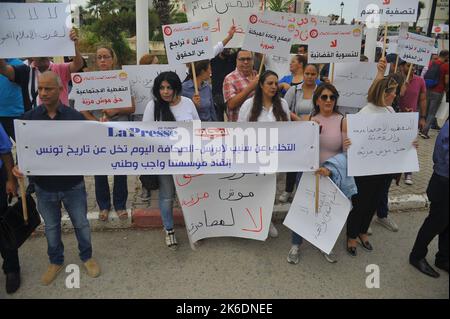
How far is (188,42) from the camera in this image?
3.66m

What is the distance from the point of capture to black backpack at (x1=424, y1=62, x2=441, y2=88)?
8065mm

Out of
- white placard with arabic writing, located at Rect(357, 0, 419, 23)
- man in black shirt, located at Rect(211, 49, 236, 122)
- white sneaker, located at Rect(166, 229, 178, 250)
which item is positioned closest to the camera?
white sneaker, located at Rect(166, 229, 178, 250)

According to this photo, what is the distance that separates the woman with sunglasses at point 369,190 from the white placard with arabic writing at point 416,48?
1576 millimetres

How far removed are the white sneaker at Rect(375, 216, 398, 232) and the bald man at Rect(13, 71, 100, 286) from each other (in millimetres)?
3261

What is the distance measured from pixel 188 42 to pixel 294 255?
94.1 inches

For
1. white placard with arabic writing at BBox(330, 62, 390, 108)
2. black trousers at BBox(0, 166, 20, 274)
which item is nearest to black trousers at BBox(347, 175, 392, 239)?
white placard with arabic writing at BBox(330, 62, 390, 108)

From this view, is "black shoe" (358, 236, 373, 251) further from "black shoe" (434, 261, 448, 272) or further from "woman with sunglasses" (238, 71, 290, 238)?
"woman with sunglasses" (238, 71, 290, 238)

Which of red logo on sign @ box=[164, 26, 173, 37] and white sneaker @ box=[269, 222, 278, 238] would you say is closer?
red logo on sign @ box=[164, 26, 173, 37]

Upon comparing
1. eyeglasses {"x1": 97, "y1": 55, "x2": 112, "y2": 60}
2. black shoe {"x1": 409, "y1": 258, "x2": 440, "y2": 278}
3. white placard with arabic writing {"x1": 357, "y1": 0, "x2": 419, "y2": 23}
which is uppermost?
white placard with arabic writing {"x1": 357, "y1": 0, "x2": 419, "y2": 23}

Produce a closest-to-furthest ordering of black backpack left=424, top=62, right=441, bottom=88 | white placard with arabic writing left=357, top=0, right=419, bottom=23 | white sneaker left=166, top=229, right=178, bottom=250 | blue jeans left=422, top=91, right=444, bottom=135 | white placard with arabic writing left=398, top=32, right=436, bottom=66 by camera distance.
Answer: white sneaker left=166, top=229, right=178, bottom=250 < white placard with arabic writing left=357, top=0, right=419, bottom=23 < white placard with arabic writing left=398, top=32, right=436, bottom=66 < black backpack left=424, top=62, right=441, bottom=88 < blue jeans left=422, top=91, right=444, bottom=135

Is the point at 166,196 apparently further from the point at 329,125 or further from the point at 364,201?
the point at 364,201

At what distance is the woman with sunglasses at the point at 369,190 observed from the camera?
3.47 m

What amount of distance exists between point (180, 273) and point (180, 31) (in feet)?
7.77

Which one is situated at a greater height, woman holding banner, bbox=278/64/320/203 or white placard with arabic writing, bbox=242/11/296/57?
white placard with arabic writing, bbox=242/11/296/57
